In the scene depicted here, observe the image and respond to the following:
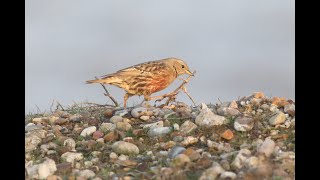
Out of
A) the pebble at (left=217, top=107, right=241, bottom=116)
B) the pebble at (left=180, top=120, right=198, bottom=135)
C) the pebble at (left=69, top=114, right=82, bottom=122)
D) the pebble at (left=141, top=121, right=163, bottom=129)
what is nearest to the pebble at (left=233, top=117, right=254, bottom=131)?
the pebble at (left=217, top=107, right=241, bottom=116)

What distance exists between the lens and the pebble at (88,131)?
27.3 feet

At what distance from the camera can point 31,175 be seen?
6.59m

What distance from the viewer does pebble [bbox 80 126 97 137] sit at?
831cm

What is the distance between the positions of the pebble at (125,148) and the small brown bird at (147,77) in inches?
99.8

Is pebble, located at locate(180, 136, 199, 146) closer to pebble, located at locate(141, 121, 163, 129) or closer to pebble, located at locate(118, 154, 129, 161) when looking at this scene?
pebble, located at locate(118, 154, 129, 161)

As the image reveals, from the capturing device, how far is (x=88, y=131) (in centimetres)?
834

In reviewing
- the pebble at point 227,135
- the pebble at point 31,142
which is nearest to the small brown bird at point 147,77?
the pebble at point 31,142

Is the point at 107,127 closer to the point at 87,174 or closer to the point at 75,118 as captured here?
the point at 75,118

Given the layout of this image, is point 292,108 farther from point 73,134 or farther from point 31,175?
point 31,175

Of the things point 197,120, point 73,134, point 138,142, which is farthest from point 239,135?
point 73,134

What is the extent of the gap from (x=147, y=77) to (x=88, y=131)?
1.85 m

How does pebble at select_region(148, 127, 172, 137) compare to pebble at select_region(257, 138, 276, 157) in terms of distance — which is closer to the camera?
pebble at select_region(257, 138, 276, 157)

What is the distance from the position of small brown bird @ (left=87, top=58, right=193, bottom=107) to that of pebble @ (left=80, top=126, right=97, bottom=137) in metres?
1.55

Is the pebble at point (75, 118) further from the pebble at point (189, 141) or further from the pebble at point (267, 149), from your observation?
the pebble at point (267, 149)
